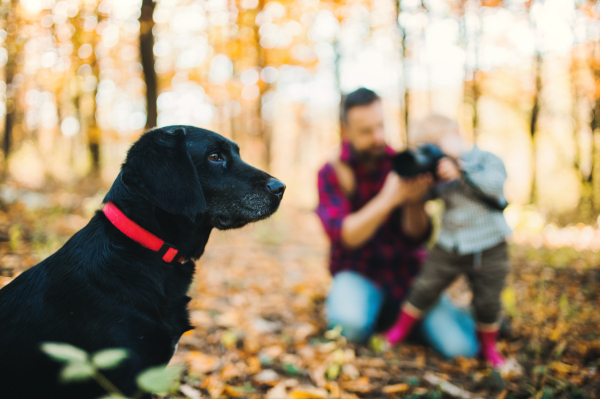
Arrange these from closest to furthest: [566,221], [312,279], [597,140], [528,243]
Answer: [312,279] → [528,243] → [566,221] → [597,140]

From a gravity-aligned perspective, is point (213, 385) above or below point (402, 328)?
above

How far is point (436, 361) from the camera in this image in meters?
2.67

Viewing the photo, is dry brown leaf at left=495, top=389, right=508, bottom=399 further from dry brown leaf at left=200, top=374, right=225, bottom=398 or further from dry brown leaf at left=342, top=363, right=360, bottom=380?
dry brown leaf at left=200, top=374, right=225, bottom=398

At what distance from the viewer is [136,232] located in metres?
1.46

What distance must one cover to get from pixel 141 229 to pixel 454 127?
267 centimetres

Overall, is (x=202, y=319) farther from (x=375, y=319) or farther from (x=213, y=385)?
(x=375, y=319)

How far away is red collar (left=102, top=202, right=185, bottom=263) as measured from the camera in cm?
145

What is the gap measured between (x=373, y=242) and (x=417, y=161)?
115 centimetres

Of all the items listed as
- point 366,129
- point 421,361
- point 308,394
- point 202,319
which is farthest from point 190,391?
point 366,129

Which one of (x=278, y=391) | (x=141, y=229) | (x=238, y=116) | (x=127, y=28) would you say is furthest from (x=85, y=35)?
(x=238, y=116)

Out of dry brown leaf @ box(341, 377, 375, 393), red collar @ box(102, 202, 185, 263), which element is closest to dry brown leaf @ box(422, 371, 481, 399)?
dry brown leaf @ box(341, 377, 375, 393)

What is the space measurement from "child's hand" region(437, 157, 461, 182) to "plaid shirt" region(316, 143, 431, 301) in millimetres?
853

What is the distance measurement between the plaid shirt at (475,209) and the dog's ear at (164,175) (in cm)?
209

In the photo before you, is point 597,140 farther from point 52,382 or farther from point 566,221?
point 52,382
